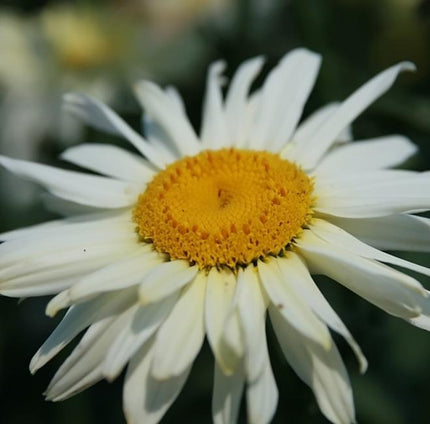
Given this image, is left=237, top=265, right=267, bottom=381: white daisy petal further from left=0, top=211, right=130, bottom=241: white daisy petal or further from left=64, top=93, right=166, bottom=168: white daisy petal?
left=64, top=93, right=166, bottom=168: white daisy petal

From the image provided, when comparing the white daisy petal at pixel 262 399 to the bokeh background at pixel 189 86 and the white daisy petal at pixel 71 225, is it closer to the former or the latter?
the bokeh background at pixel 189 86

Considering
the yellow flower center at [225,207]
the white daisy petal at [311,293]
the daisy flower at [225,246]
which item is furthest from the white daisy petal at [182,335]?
the white daisy petal at [311,293]

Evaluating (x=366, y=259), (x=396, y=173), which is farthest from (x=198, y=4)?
(x=366, y=259)

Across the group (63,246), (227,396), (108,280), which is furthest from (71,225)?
(227,396)

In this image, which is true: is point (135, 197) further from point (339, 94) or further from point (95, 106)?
point (339, 94)

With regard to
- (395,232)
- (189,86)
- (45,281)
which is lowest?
(189,86)

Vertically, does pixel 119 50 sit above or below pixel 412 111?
below

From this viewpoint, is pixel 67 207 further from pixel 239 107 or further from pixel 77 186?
pixel 239 107
